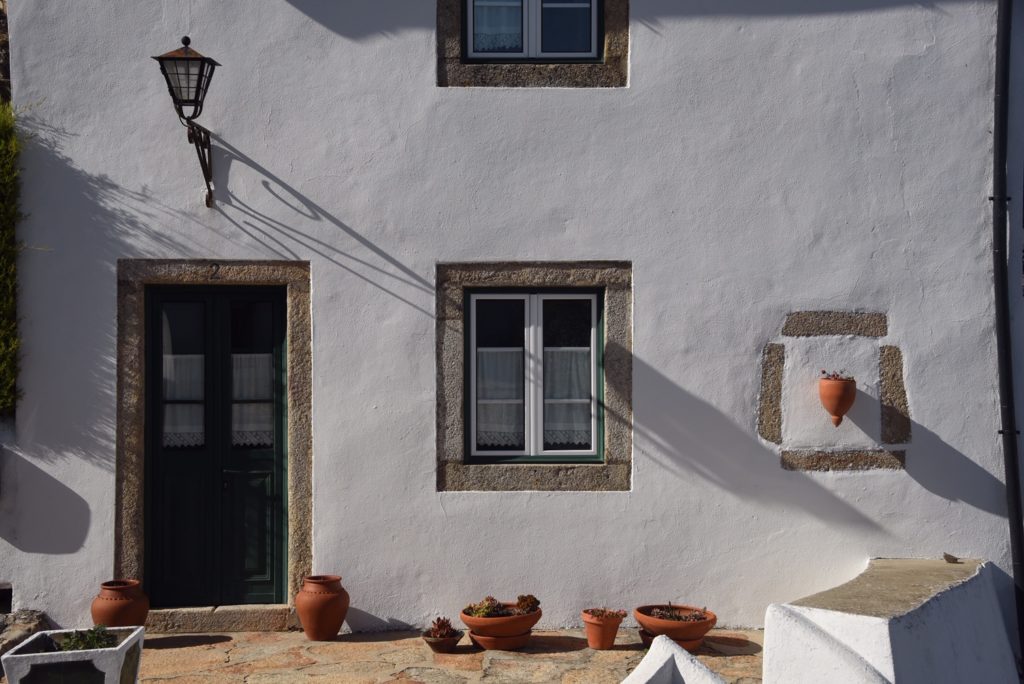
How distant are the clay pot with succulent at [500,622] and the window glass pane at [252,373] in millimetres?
1554

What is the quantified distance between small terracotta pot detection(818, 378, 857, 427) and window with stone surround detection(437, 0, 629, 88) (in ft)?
6.64

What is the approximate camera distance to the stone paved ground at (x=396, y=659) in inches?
213

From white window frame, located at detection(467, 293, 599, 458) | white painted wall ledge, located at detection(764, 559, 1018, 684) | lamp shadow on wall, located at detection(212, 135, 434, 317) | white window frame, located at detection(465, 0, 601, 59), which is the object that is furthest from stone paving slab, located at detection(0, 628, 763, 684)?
white window frame, located at detection(465, 0, 601, 59)

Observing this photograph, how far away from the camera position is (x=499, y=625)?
5.81 m

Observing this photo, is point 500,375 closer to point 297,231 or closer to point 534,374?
point 534,374

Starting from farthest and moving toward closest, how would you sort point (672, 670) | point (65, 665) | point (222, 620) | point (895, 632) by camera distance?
point (222, 620)
point (895, 632)
point (65, 665)
point (672, 670)

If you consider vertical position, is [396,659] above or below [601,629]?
below

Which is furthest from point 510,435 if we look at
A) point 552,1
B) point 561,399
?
point 552,1

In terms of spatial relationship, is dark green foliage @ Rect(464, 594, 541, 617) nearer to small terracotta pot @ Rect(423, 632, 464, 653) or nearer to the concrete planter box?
small terracotta pot @ Rect(423, 632, 464, 653)

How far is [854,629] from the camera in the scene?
469 cm

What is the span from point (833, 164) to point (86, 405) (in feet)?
14.3

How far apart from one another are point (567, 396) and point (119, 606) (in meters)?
2.65

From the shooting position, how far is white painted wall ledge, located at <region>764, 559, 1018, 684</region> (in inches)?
178

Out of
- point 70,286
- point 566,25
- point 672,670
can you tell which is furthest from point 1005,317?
point 70,286
